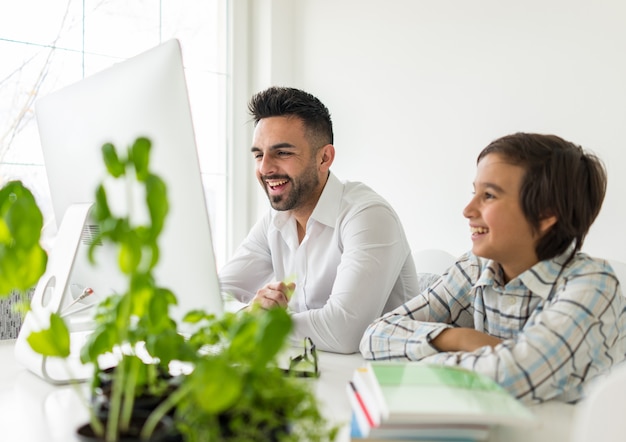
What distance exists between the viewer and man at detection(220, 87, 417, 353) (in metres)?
1.69

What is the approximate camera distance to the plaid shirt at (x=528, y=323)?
1068 mm

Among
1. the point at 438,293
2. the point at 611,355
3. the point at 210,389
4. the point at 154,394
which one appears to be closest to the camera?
the point at 210,389

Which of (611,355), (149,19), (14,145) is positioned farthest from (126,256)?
(149,19)

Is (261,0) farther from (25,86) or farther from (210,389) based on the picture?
(210,389)

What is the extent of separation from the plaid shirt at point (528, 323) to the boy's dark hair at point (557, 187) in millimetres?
43

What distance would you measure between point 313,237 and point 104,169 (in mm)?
960

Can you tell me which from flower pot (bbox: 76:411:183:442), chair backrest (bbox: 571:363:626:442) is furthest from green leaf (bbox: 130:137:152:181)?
chair backrest (bbox: 571:363:626:442)

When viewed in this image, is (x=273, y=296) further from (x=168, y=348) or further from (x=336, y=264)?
(x=168, y=348)

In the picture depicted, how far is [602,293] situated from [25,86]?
248 centimetres

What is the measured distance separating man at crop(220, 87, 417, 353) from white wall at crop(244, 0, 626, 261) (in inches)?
24.9

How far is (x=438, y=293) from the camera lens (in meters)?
1.46

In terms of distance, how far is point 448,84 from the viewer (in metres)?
2.61

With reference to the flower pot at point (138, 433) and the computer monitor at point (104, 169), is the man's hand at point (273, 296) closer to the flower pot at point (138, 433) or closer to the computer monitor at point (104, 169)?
the computer monitor at point (104, 169)

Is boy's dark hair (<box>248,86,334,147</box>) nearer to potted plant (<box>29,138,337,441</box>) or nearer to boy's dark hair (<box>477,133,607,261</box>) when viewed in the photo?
boy's dark hair (<box>477,133,607,261</box>)
